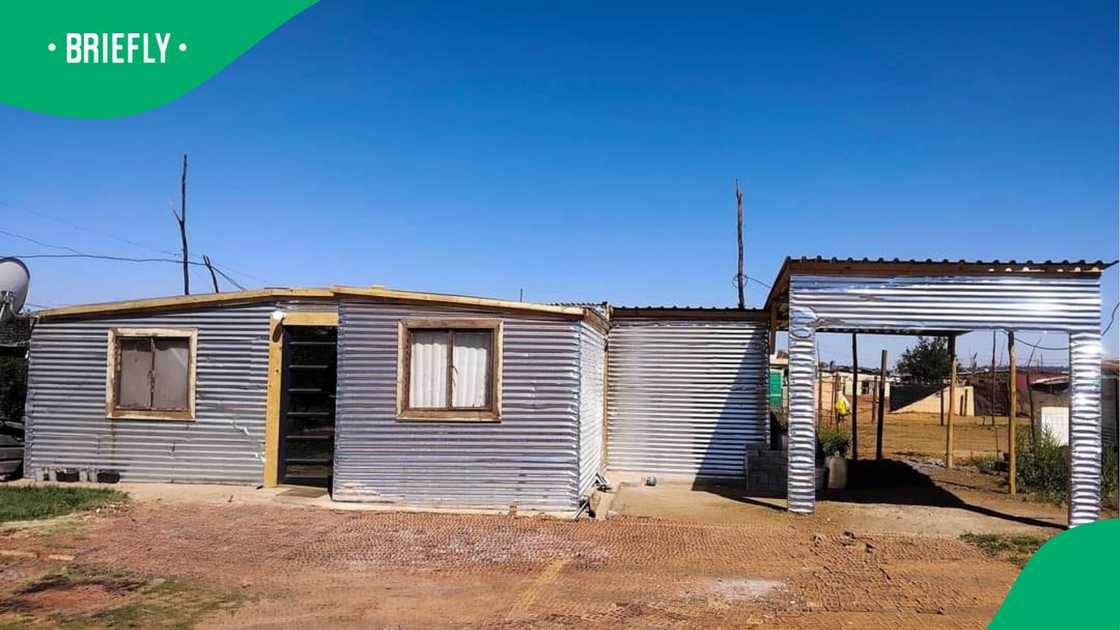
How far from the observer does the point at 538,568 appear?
8.66m

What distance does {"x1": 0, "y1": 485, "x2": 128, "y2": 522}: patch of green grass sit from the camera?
10.5m

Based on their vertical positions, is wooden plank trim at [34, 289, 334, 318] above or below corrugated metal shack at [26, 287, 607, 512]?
above

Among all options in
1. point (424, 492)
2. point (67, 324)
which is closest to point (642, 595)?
point (424, 492)

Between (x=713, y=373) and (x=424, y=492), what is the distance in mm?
6061

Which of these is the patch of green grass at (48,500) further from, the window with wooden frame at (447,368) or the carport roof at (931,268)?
the carport roof at (931,268)

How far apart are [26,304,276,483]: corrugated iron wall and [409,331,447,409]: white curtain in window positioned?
2.58 metres

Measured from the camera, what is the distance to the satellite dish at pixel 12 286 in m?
14.2

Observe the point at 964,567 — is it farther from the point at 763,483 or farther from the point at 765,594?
the point at 763,483

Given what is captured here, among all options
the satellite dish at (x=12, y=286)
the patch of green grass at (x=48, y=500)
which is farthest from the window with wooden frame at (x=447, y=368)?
the satellite dish at (x=12, y=286)

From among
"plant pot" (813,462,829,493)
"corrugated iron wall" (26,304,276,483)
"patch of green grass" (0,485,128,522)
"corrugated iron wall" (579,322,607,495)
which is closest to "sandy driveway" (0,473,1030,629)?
"patch of green grass" (0,485,128,522)

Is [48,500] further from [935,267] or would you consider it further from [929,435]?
[929,435]

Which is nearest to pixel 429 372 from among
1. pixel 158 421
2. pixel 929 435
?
pixel 158 421

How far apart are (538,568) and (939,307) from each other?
6847 millimetres

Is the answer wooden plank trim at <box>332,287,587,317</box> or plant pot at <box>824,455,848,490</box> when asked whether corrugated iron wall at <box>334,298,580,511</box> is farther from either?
plant pot at <box>824,455,848,490</box>
